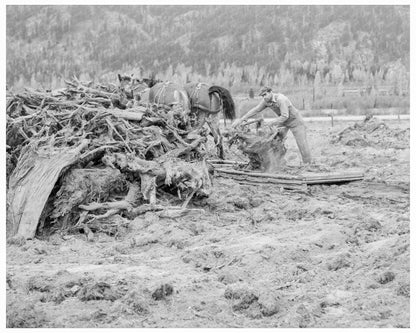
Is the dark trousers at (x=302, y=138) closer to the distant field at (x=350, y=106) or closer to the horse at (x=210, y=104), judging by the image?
the horse at (x=210, y=104)

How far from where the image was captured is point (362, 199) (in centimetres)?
828

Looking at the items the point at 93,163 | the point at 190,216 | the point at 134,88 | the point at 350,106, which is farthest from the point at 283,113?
the point at 350,106

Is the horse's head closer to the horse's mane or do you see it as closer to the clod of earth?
the horse's mane

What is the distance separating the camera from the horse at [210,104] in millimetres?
11469

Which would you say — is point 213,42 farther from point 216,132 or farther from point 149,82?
point 216,132

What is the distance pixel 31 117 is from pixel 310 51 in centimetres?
3702

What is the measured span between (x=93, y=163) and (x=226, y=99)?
4.42m

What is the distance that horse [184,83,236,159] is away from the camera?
1147 centimetres

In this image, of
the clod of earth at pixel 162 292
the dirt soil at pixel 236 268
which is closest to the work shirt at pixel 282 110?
the dirt soil at pixel 236 268

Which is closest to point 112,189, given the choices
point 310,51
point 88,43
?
point 310,51

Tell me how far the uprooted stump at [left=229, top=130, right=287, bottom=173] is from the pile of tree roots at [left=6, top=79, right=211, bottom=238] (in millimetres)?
661

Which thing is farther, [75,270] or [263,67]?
[263,67]

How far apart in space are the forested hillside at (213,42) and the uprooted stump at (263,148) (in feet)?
75.0

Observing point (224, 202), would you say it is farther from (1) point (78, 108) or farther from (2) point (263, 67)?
(2) point (263, 67)
